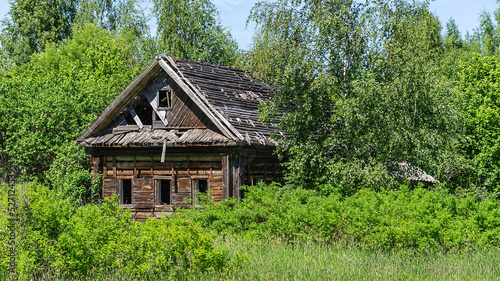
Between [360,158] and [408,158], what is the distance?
1387 mm

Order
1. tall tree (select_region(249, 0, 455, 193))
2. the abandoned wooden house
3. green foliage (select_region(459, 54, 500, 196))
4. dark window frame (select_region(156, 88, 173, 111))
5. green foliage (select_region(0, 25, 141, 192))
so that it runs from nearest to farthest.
A: 1. tall tree (select_region(249, 0, 455, 193))
2. the abandoned wooden house
3. dark window frame (select_region(156, 88, 173, 111))
4. green foliage (select_region(0, 25, 141, 192))
5. green foliage (select_region(459, 54, 500, 196))

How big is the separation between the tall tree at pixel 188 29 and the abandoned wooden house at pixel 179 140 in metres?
15.2

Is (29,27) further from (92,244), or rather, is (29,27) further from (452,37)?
(92,244)

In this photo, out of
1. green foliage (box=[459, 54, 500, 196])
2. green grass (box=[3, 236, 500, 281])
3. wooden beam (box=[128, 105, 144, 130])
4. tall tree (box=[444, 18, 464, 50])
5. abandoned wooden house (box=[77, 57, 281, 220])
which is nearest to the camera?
green grass (box=[3, 236, 500, 281])

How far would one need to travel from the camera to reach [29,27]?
1748 inches

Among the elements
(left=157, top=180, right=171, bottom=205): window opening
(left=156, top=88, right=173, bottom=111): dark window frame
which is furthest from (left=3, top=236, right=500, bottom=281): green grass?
(left=157, top=180, right=171, bottom=205): window opening

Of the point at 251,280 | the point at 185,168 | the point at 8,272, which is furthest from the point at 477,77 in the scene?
the point at 8,272

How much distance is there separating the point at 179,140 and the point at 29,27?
3115cm

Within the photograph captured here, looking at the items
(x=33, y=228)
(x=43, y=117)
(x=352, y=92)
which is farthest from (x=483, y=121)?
(x=33, y=228)

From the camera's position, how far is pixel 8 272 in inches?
367

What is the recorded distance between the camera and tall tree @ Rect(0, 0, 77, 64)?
4425 cm

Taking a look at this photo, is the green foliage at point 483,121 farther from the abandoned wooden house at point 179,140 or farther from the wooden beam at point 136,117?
the wooden beam at point 136,117

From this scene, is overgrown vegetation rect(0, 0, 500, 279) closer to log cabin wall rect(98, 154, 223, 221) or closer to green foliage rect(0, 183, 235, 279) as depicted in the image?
green foliage rect(0, 183, 235, 279)

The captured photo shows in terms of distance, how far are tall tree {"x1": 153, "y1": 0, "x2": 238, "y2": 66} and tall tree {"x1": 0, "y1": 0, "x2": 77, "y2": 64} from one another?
39.6 ft
